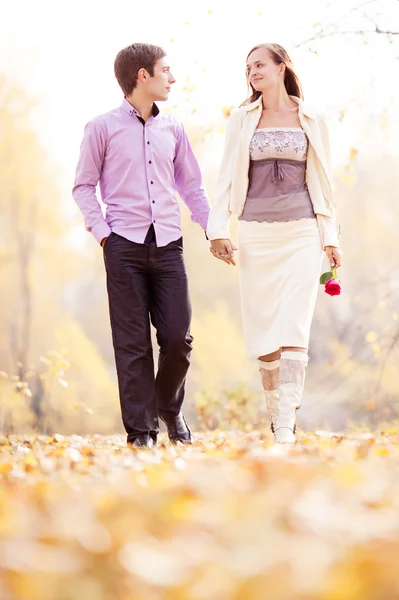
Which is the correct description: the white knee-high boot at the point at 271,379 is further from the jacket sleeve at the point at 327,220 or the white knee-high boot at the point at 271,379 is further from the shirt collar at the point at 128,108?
the shirt collar at the point at 128,108

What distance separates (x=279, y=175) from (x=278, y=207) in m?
0.17

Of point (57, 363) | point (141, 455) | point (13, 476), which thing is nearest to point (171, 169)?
point (141, 455)

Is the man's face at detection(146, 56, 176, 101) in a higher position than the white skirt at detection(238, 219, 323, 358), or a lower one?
higher

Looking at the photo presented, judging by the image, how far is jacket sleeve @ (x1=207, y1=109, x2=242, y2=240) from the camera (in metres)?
4.69

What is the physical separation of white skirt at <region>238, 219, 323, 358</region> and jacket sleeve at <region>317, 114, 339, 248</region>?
0.03 meters

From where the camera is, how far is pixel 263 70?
4609 millimetres

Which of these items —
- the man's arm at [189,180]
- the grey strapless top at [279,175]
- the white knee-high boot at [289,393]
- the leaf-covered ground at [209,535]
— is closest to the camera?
the leaf-covered ground at [209,535]

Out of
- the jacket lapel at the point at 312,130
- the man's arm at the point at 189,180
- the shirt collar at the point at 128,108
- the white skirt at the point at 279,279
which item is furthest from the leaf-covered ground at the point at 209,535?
the shirt collar at the point at 128,108

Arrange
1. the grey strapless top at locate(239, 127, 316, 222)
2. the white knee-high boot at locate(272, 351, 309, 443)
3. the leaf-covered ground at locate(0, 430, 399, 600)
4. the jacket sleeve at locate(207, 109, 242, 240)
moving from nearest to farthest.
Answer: the leaf-covered ground at locate(0, 430, 399, 600)
the white knee-high boot at locate(272, 351, 309, 443)
the grey strapless top at locate(239, 127, 316, 222)
the jacket sleeve at locate(207, 109, 242, 240)

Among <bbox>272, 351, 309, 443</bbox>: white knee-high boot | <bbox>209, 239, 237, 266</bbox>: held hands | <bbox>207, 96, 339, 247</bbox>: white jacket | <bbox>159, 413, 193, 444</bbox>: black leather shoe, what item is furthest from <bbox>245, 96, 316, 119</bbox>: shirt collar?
<bbox>159, 413, 193, 444</bbox>: black leather shoe

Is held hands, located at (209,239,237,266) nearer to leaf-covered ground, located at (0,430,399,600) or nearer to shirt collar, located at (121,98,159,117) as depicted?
shirt collar, located at (121,98,159,117)

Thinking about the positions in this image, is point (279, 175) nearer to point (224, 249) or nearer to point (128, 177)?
point (224, 249)

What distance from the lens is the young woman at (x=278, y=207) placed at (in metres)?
4.59

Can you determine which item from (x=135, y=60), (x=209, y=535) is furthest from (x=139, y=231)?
(x=209, y=535)
